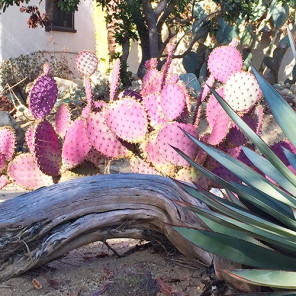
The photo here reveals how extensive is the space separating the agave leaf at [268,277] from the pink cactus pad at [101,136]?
2.17m

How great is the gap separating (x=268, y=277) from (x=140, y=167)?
7.21ft

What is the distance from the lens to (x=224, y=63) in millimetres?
3832

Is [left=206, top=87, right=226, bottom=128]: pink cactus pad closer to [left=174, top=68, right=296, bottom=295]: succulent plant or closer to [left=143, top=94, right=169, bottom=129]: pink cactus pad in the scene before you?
[left=143, top=94, right=169, bottom=129]: pink cactus pad

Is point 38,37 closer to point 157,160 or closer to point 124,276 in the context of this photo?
point 157,160

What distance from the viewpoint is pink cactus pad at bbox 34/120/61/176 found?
3.62 m

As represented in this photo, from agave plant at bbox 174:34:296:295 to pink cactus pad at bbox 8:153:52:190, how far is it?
2027mm

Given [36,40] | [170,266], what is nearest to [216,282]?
[170,266]

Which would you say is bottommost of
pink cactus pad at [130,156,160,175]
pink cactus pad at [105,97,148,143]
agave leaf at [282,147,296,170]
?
pink cactus pad at [130,156,160,175]

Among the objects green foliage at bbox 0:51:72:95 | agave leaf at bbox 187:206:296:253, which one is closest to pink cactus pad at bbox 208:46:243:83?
agave leaf at bbox 187:206:296:253

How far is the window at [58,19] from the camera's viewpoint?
12953 millimetres

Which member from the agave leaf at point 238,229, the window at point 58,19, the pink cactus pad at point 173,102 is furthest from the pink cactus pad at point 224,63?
the window at point 58,19

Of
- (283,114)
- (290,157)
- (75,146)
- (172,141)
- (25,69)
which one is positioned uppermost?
(283,114)

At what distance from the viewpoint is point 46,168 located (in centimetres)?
368

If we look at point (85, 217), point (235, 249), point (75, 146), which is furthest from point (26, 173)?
point (235, 249)
